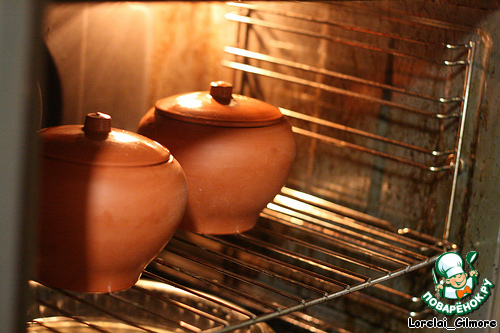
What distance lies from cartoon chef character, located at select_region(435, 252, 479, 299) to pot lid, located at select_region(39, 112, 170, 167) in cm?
45

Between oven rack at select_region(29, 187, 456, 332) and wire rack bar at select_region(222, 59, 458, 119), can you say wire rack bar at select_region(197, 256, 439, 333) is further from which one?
wire rack bar at select_region(222, 59, 458, 119)

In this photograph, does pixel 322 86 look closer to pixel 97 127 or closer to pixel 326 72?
pixel 326 72

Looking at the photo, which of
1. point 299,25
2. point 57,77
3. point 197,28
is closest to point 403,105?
point 299,25

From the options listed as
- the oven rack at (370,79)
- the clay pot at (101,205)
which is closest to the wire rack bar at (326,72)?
the oven rack at (370,79)

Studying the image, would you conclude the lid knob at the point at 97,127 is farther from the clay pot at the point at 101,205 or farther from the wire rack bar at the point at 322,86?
the wire rack bar at the point at 322,86

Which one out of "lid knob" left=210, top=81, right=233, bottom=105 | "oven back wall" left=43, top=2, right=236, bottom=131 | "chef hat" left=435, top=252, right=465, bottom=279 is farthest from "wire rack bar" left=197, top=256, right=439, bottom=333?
"oven back wall" left=43, top=2, right=236, bottom=131

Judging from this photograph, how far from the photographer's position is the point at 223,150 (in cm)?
79

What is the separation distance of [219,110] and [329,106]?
12.4 inches

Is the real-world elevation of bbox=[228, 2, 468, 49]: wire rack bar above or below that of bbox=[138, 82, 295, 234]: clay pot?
above

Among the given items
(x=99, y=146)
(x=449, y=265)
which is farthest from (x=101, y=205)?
(x=449, y=265)

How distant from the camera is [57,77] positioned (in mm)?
987

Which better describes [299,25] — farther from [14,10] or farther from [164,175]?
[14,10]

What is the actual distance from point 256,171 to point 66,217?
27 cm

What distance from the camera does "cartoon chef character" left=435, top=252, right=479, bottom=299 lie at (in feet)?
2.99
